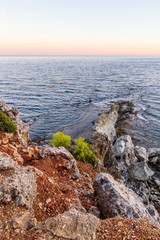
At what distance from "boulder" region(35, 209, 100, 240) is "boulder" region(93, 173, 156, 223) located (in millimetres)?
3138

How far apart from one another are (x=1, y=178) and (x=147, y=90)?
271 feet

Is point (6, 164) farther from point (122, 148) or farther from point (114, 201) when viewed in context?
point (122, 148)

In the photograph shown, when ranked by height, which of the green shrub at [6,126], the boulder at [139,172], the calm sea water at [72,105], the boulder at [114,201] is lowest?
the boulder at [139,172]

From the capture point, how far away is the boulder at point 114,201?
1168 centimetres

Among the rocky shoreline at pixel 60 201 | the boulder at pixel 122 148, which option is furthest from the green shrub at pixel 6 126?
the boulder at pixel 122 148

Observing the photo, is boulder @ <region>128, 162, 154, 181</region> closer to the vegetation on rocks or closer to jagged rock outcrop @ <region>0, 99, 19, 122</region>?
the vegetation on rocks

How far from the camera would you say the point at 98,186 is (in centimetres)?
1349

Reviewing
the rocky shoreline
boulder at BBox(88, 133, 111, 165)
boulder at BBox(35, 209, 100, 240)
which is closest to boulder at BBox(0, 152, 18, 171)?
the rocky shoreline

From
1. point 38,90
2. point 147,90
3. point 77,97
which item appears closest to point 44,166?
point 77,97

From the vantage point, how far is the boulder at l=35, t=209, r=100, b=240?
7999 millimetres

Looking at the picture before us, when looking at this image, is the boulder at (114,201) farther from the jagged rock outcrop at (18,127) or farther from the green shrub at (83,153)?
the jagged rock outcrop at (18,127)

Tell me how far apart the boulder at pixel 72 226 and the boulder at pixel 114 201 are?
314cm

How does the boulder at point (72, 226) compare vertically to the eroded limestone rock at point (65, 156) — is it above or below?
above

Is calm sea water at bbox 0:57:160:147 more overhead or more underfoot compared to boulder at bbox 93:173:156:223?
more underfoot
